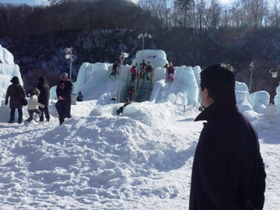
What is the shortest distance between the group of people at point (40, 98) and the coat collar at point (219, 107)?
7.31 meters

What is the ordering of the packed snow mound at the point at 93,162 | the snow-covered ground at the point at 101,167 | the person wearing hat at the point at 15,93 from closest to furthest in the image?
the snow-covered ground at the point at 101,167, the packed snow mound at the point at 93,162, the person wearing hat at the point at 15,93

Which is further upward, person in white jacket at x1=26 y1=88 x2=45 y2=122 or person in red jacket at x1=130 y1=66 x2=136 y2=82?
person in red jacket at x1=130 y1=66 x2=136 y2=82

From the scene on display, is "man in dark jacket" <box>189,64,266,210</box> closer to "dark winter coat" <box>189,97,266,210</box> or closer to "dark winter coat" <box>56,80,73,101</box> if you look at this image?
"dark winter coat" <box>189,97,266,210</box>

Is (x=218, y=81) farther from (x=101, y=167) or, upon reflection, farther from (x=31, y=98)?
(x=31, y=98)

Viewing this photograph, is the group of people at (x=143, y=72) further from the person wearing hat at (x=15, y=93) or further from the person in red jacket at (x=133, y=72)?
the person wearing hat at (x=15, y=93)

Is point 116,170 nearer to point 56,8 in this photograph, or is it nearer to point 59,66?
point 59,66

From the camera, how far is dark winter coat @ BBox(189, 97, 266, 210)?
166cm

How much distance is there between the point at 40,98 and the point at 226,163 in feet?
29.1

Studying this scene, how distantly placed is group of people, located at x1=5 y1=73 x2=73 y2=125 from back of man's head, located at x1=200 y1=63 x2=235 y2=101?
7289 millimetres

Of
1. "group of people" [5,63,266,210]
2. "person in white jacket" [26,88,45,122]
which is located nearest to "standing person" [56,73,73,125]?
"person in white jacket" [26,88,45,122]

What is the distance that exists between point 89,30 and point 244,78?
2661 cm

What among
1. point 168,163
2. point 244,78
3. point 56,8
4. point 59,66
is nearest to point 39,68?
point 59,66

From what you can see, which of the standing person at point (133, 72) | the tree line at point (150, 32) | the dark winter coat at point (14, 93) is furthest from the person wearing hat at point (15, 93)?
the tree line at point (150, 32)

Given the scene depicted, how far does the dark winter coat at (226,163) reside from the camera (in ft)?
5.45
